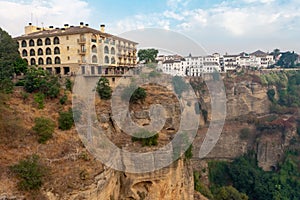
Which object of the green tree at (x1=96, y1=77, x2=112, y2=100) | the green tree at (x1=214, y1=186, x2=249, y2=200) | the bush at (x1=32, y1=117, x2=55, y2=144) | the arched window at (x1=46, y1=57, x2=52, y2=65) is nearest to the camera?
the bush at (x1=32, y1=117, x2=55, y2=144)

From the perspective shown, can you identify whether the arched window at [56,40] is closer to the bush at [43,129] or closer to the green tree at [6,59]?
the green tree at [6,59]

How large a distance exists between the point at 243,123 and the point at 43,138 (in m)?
28.4

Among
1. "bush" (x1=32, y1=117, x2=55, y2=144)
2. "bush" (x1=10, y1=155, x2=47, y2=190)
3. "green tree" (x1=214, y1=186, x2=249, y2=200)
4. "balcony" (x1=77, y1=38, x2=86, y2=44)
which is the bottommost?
"green tree" (x1=214, y1=186, x2=249, y2=200)

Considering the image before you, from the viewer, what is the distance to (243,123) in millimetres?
36719

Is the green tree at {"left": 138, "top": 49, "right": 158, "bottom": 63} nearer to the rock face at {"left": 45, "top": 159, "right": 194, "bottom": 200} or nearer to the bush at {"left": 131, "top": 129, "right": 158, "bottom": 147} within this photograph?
the rock face at {"left": 45, "top": 159, "right": 194, "bottom": 200}

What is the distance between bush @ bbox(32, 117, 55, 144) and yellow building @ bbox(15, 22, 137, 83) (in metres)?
7.60

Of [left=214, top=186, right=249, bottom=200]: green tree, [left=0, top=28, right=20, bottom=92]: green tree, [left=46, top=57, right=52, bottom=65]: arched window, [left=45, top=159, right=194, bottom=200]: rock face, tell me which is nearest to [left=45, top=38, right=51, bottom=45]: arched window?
[left=46, top=57, right=52, bottom=65]: arched window

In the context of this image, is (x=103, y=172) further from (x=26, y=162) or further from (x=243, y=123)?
(x=243, y=123)

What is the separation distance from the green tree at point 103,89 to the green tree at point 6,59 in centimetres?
495

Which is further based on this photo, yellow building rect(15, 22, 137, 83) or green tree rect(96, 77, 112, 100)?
yellow building rect(15, 22, 137, 83)

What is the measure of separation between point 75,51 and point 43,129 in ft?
32.6

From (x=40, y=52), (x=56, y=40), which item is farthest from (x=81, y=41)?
(x=40, y=52)

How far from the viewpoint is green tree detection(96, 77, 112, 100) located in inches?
739

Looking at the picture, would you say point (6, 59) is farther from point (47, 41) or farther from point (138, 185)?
point (138, 185)
